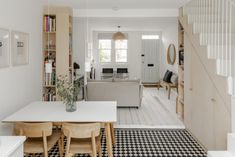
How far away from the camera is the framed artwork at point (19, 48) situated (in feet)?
12.2

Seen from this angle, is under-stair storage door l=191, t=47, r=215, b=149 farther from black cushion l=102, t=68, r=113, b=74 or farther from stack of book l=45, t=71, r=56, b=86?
black cushion l=102, t=68, r=113, b=74

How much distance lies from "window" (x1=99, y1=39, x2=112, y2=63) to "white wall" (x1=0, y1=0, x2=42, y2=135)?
7075 millimetres

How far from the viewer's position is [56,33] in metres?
5.47

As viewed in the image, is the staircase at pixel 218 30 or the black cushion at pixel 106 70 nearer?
the staircase at pixel 218 30

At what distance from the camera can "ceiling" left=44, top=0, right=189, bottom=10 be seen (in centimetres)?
530

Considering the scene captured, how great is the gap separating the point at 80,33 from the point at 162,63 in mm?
5122

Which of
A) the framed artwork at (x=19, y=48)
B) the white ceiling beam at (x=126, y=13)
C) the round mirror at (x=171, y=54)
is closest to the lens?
the framed artwork at (x=19, y=48)

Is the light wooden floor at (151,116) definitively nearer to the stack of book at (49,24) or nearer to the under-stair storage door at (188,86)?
the under-stair storage door at (188,86)

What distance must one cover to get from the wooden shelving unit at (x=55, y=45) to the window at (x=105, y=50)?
6550 mm

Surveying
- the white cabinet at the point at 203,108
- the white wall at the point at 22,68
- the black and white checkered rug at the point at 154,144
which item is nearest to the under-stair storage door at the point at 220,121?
the white cabinet at the point at 203,108

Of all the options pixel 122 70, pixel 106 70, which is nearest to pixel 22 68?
pixel 106 70

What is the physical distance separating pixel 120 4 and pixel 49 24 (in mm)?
1625

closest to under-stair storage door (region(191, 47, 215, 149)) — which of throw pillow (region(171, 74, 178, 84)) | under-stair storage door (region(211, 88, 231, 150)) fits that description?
under-stair storage door (region(211, 88, 231, 150))

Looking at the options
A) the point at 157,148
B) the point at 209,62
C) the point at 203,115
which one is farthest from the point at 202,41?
the point at 157,148
